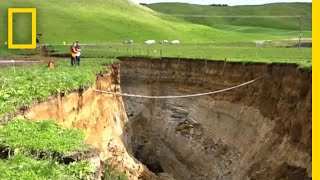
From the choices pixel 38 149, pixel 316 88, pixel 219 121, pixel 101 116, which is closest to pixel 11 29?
pixel 101 116

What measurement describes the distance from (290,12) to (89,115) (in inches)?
4146

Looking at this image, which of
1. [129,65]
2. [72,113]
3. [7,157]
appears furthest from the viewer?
[129,65]

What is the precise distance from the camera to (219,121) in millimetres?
26141

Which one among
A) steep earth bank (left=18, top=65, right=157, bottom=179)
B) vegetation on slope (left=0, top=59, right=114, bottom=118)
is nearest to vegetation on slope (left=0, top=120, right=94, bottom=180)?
vegetation on slope (left=0, top=59, right=114, bottom=118)

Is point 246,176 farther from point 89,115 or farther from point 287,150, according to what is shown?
point 89,115

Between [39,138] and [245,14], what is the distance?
11842cm

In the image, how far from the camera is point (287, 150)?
20297 mm

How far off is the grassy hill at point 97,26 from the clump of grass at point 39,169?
4975 cm

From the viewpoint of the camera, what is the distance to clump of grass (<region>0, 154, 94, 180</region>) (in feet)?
29.4

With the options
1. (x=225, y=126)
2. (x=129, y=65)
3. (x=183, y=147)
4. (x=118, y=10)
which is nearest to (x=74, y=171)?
(x=225, y=126)

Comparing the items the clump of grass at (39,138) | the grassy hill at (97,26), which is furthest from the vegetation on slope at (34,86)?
the grassy hill at (97,26)

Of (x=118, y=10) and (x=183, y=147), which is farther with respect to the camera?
(x=118, y=10)

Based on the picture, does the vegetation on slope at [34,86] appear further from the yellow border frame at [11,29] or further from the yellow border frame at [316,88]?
the yellow border frame at [11,29]

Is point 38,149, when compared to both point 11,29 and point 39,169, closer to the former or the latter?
point 39,169
